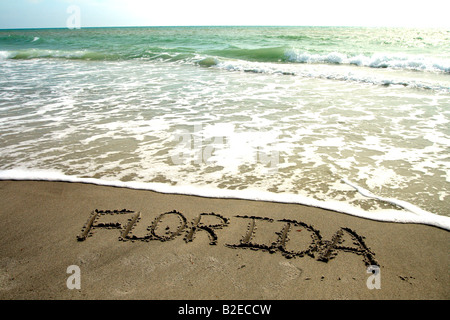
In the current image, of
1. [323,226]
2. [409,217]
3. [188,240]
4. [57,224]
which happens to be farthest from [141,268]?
[409,217]

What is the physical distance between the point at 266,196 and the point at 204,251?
1.00 m

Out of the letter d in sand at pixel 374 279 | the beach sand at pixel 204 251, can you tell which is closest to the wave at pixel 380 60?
the beach sand at pixel 204 251

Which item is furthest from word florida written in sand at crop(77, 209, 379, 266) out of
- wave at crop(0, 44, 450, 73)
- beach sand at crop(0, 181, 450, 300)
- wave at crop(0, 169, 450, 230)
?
wave at crop(0, 44, 450, 73)

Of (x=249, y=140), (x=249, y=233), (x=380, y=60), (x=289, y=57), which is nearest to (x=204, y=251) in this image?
(x=249, y=233)

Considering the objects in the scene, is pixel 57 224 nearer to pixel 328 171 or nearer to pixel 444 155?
pixel 328 171

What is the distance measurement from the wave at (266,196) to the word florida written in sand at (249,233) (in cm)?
34

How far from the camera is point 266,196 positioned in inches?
122

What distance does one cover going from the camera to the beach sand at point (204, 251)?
201 cm

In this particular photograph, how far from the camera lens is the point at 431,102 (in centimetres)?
688

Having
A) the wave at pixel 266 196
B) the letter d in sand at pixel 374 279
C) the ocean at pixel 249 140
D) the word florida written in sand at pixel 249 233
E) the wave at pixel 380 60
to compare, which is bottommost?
the letter d in sand at pixel 374 279

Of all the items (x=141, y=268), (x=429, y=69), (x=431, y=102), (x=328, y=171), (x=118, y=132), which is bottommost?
(x=141, y=268)

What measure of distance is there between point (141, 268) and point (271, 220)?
3.85ft

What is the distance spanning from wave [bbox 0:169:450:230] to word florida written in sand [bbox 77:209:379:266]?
34 cm

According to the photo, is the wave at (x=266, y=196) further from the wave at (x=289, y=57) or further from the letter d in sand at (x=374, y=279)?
the wave at (x=289, y=57)
